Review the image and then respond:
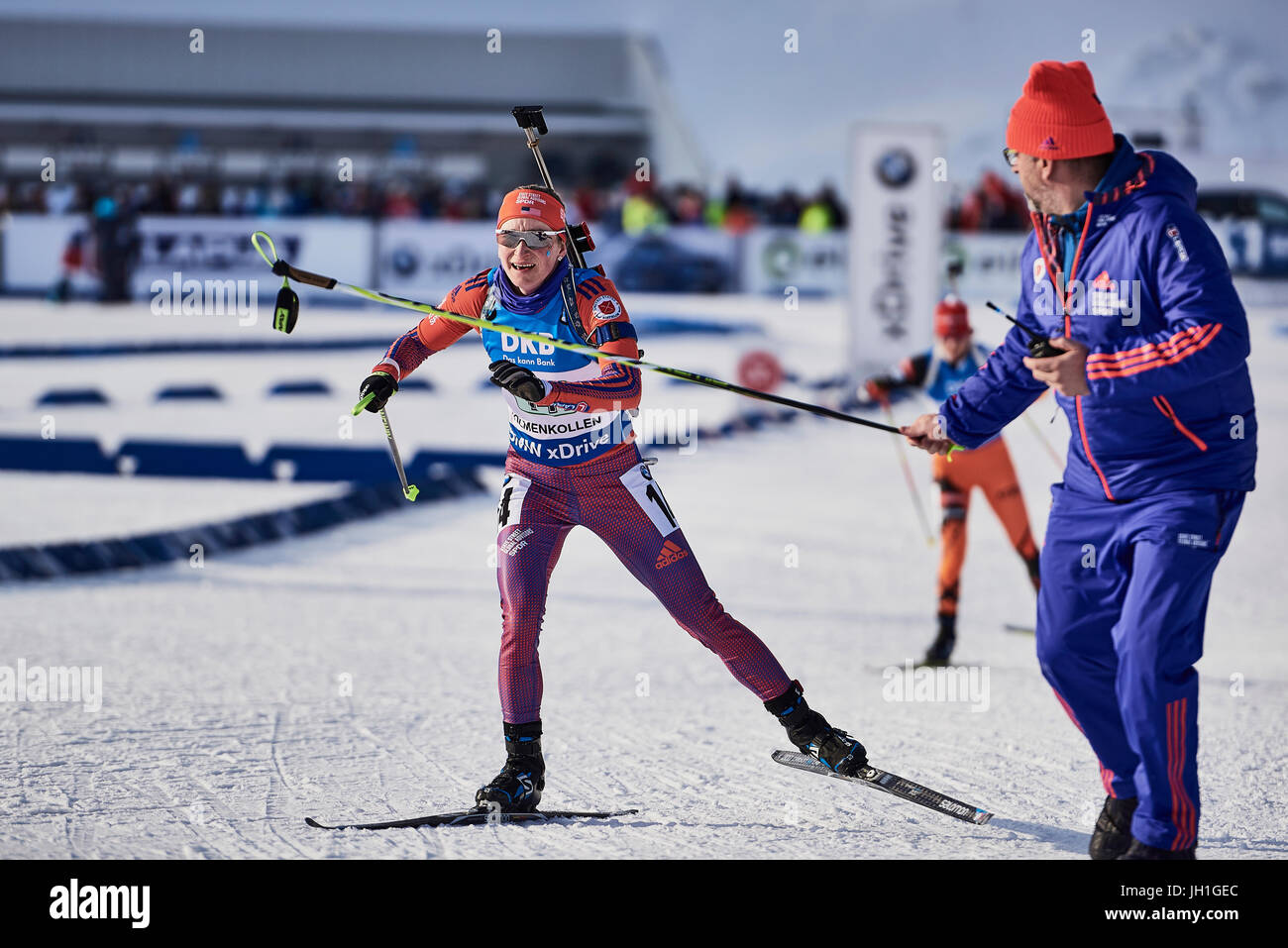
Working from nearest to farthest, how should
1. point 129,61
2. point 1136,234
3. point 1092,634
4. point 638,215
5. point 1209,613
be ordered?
point 1136,234, point 1092,634, point 1209,613, point 638,215, point 129,61

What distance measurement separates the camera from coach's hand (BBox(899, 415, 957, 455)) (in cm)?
404

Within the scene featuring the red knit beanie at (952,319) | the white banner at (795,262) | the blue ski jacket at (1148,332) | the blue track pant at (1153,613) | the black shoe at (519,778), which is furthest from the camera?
the white banner at (795,262)

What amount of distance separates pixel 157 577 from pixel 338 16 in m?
36.0

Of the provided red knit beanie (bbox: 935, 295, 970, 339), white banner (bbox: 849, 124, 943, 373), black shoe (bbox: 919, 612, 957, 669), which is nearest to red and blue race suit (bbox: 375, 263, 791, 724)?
black shoe (bbox: 919, 612, 957, 669)

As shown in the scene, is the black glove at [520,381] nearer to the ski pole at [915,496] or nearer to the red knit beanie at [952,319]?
the ski pole at [915,496]

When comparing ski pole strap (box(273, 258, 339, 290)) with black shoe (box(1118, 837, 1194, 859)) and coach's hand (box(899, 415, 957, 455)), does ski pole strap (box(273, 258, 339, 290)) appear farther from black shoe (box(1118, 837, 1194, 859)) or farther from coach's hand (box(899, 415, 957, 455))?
black shoe (box(1118, 837, 1194, 859))

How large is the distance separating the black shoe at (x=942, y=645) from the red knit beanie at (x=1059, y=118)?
10.7ft

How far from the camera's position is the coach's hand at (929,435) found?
4039mm

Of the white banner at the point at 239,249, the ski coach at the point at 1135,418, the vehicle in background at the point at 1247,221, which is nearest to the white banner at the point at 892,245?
the vehicle in background at the point at 1247,221

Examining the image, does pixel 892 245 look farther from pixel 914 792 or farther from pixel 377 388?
pixel 377 388

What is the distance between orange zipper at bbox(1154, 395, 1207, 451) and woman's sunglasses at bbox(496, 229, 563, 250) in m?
1.74

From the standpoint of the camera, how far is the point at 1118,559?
363cm
